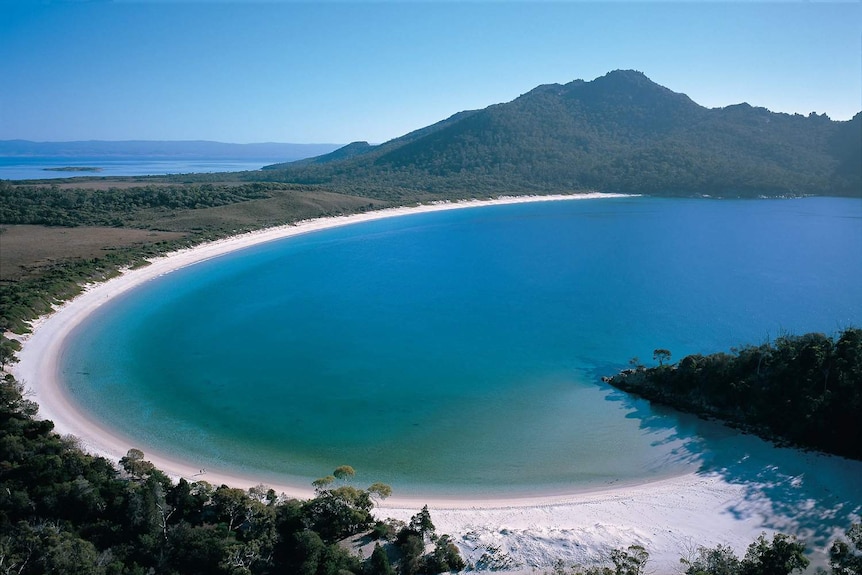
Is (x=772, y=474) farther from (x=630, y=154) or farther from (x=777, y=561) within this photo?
(x=630, y=154)

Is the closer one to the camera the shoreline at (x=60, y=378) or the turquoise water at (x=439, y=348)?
the shoreline at (x=60, y=378)

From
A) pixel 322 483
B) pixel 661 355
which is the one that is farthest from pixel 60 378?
pixel 661 355

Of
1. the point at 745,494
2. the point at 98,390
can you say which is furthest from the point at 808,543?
the point at 98,390

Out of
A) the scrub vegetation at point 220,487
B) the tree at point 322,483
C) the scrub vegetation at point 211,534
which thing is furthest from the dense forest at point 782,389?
the tree at point 322,483

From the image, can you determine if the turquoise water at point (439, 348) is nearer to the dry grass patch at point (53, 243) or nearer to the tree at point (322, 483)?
the tree at point (322, 483)

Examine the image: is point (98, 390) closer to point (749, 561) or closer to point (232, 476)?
point (232, 476)
